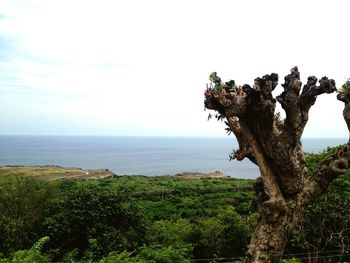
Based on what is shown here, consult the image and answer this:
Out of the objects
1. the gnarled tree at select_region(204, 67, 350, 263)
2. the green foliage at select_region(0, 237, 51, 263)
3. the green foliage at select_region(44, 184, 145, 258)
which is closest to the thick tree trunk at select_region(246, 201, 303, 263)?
the gnarled tree at select_region(204, 67, 350, 263)

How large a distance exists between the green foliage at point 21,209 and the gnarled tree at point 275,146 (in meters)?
14.4

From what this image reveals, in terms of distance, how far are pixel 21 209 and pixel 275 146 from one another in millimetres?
18201

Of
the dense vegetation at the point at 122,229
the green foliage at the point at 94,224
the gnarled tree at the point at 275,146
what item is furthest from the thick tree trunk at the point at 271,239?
the green foliage at the point at 94,224

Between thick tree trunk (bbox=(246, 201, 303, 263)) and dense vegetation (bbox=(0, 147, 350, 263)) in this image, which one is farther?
dense vegetation (bbox=(0, 147, 350, 263))

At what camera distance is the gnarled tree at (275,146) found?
7895 millimetres

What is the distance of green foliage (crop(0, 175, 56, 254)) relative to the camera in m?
20.1

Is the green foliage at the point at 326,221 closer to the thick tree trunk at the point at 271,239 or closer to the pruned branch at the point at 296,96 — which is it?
the thick tree trunk at the point at 271,239

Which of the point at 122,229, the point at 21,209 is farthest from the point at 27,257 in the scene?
the point at 21,209

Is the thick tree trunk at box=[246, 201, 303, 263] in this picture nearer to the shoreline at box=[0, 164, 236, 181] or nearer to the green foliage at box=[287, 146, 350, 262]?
the green foliage at box=[287, 146, 350, 262]

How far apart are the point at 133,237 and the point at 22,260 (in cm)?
863

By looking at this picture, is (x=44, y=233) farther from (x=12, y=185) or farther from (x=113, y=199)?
(x=12, y=185)

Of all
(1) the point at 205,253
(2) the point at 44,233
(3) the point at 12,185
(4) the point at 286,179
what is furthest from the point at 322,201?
(3) the point at 12,185

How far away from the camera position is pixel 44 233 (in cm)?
1858

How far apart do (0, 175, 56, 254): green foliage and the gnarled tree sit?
14.4 metres
